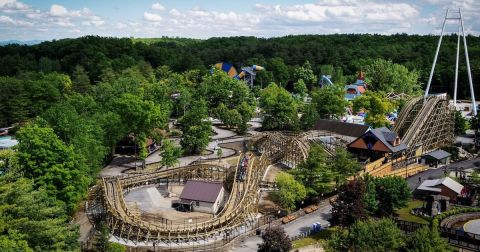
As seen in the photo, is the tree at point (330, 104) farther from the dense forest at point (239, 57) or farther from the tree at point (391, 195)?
the tree at point (391, 195)

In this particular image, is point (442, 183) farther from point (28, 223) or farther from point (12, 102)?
point (12, 102)

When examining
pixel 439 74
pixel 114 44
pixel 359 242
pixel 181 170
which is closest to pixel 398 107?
pixel 439 74

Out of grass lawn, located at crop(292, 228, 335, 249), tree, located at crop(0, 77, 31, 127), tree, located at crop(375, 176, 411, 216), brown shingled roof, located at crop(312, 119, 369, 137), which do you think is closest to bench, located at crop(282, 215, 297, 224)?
grass lawn, located at crop(292, 228, 335, 249)

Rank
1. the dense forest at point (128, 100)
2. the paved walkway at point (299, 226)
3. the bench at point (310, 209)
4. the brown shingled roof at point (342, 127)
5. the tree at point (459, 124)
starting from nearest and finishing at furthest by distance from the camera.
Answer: the dense forest at point (128, 100) < the paved walkway at point (299, 226) < the bench at point (310, 209) < the brown shingled roof at point (342, 127) < the tree at point (459, 124)

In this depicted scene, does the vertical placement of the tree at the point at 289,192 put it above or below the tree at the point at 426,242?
below

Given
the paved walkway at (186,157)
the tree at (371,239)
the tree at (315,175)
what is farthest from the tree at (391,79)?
the tree at (371,239)

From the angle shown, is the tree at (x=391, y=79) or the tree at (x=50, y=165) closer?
the tree at (x=50, y=165)

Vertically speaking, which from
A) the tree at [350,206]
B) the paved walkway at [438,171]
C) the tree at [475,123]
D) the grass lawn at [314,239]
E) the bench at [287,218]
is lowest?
the grass lawn at [314,239]

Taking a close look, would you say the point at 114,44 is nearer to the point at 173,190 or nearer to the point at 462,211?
the point at 173,190
